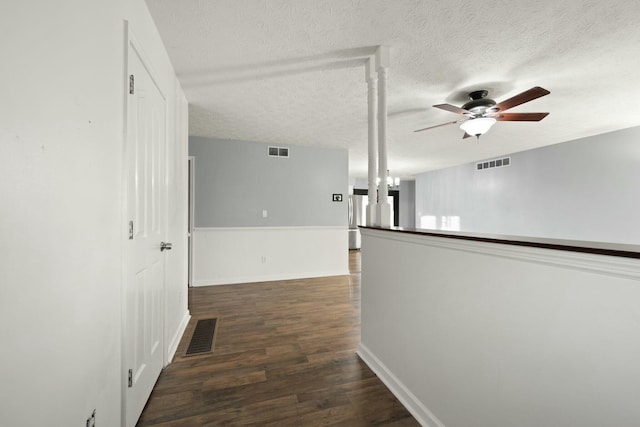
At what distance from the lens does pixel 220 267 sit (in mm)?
4434

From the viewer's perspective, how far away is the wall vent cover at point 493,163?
232 inches

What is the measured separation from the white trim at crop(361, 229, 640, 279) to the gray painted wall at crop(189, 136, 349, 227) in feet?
11.9

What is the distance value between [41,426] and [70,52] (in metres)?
1.17

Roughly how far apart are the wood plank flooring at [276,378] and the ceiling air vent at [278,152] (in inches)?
108

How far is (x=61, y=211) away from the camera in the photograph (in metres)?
0.85

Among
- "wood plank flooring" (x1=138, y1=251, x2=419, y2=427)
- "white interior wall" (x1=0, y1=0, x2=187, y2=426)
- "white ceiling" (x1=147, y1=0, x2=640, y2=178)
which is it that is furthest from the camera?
"white ceiling" (x1=147, y1=0, x2=640, y2=178)

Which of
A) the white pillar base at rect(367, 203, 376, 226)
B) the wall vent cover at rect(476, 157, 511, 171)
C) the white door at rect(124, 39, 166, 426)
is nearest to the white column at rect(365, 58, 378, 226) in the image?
the white pillar base at rect(367, 203, 376, 226)

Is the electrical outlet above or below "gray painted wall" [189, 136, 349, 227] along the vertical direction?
below

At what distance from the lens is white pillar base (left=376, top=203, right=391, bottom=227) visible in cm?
213

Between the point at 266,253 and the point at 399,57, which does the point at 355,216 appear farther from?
the point at 399,57

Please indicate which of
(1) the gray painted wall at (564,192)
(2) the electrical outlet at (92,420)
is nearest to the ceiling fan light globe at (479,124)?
(1) the gray painted wall at (564,192)

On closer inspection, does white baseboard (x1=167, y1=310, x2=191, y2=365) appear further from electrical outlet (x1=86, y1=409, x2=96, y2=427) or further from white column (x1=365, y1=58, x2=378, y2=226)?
white column (x1=365, y1=58, x2=378, y2=226)

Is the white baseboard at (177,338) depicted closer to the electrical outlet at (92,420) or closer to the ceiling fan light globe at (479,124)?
the electrical outlet at (92,420)

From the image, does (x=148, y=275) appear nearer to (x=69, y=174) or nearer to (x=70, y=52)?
(x=69, y=174)
